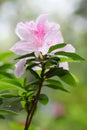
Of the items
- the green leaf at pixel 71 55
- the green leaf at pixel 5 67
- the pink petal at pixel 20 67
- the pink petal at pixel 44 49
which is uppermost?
the pink petal at pixel 44 49

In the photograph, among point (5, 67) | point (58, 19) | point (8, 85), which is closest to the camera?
point (8, 85)

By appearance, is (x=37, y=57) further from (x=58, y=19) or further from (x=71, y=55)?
(x=58, y=19)

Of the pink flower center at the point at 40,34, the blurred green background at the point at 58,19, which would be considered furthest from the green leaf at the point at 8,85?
the blurred green background at the point at 58,19

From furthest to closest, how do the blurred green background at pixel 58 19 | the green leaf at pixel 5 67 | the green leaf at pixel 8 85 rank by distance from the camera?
1. the blurred green background at pixel 58 19
2. the green leaf at pixel 5 67
3. the green leaf at pixel 8 85

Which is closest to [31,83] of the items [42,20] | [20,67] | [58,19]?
[20,67]

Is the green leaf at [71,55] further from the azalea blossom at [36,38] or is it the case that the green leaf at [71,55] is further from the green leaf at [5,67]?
the green leaf at [5,67]

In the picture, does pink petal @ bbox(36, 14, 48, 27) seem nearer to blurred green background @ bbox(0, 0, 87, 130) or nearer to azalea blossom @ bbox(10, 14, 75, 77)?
azalea blossom @ bbox(10, 14, 75, 77)

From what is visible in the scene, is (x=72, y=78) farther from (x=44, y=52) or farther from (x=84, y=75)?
(x=84, y=75)

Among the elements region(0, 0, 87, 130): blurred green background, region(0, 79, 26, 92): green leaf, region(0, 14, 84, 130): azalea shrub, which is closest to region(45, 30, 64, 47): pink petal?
region(0, 14, 84, 130): azalea shrub

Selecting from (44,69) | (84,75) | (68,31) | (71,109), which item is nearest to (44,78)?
(44,69)
